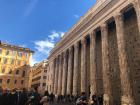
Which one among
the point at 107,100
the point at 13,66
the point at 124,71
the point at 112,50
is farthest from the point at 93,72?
the point at 13,66

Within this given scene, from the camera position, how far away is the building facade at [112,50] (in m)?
14.2

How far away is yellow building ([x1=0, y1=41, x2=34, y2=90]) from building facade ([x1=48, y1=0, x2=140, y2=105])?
61.6 feet

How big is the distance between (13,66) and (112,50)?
91.0 ft

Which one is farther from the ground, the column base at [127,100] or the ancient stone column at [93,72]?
the ancient stone column at [93,72]

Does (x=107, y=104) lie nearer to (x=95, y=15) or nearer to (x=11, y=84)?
(x=95, y=15)

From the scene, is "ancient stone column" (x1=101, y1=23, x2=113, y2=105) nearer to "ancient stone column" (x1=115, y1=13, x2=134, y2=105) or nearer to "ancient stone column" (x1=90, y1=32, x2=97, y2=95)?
"ancient stone column" (x1=90, y1=32, x2=97, y2=95)

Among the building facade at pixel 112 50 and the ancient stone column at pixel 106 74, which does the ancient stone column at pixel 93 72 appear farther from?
the ancient stone column at pixel 106 74

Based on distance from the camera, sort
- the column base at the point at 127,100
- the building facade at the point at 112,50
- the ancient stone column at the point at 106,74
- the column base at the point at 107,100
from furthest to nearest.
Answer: the ancient stone column at the point at 106,74 < the column base at the point at 107,100 < the building facade at the point at 112,50 < the column base at the point at 127,100

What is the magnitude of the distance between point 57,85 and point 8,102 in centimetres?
2027

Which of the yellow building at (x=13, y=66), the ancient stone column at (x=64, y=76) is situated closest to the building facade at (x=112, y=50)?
the ancient stone column at (x=64, y=76)

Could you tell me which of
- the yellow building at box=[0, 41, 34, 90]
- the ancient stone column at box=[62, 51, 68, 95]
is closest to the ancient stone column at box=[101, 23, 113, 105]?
the ancient stone column at box=[62, 51, 68, 95]

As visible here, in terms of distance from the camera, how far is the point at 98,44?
2156cm

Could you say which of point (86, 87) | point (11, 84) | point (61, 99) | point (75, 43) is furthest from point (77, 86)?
point (11, 84)

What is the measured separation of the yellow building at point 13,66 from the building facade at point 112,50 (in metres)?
18.8
